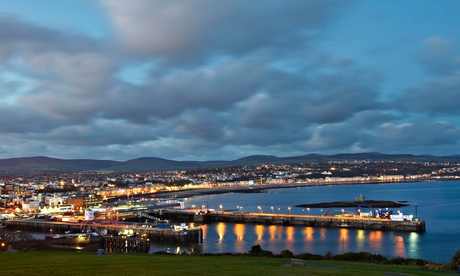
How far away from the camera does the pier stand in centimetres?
4798

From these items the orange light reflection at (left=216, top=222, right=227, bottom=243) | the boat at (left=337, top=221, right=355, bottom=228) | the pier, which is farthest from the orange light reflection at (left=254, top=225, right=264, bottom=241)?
the boat at (left=337, top=221, right=355, bottom=228)

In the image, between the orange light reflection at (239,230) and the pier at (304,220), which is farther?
the pier at (304,220)

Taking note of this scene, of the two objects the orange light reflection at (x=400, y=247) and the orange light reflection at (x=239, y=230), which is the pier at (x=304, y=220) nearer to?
the orange light reflection at (x=239, y=230)

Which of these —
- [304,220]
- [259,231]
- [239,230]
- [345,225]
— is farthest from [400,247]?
[239,230]

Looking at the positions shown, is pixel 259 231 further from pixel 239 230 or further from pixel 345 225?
pixel 345 225

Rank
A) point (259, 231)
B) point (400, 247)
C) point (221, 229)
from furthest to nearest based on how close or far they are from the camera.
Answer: point (221, 229), point (259, 231), point (400, 247)

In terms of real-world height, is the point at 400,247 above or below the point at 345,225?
below

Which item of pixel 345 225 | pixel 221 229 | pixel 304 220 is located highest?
pixel 304 220

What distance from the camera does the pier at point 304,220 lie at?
47984mm

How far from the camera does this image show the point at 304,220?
54469mm

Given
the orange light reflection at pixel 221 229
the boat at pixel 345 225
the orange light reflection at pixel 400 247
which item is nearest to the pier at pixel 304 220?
the boat at pixel 345 225

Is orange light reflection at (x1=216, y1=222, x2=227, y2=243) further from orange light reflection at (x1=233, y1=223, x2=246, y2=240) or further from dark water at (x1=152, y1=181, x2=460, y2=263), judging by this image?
orange light reflection at (x1=233, y1=223, x2=246, y2=240)

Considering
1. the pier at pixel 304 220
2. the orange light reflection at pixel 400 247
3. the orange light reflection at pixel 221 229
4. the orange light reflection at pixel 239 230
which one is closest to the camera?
the orange light reflection at pixel 400 247

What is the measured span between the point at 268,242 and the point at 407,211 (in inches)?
1337
